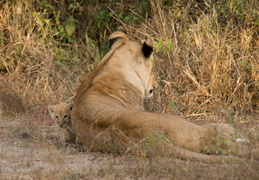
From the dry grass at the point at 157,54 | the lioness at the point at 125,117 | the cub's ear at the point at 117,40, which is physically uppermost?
the cub's ear at the point at 117,40

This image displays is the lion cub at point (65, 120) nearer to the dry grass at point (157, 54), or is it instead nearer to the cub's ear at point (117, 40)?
the dry grass at point (157, 54)

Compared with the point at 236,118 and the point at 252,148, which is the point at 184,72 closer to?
the point at 236,118

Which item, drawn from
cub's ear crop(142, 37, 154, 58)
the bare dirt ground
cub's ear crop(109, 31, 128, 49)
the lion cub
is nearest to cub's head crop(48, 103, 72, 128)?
the lion cub

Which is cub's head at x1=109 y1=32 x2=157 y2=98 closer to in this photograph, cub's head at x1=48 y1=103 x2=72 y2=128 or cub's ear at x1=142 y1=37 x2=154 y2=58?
cub's ear at x1=142 y1=37 x2=154 y2=58

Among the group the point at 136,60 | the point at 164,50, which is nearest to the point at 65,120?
the point at 136,60

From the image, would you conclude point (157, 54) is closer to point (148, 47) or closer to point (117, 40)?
point (117, 40)

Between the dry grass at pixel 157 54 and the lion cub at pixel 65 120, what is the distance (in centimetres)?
16

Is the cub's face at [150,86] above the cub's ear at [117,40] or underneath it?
underneath

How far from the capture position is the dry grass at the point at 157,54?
7723mm

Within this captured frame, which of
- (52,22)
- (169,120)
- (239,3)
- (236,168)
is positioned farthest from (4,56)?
(236,168)

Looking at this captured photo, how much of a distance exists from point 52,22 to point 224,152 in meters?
6.88

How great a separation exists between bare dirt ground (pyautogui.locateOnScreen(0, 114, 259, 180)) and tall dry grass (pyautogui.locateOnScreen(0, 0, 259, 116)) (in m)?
1.60

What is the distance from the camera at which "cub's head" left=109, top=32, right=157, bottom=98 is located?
6.54 metres

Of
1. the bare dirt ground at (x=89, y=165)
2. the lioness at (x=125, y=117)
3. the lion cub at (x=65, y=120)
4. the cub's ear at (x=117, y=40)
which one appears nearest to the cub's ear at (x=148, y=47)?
the lioness at (x=125, y=117)
